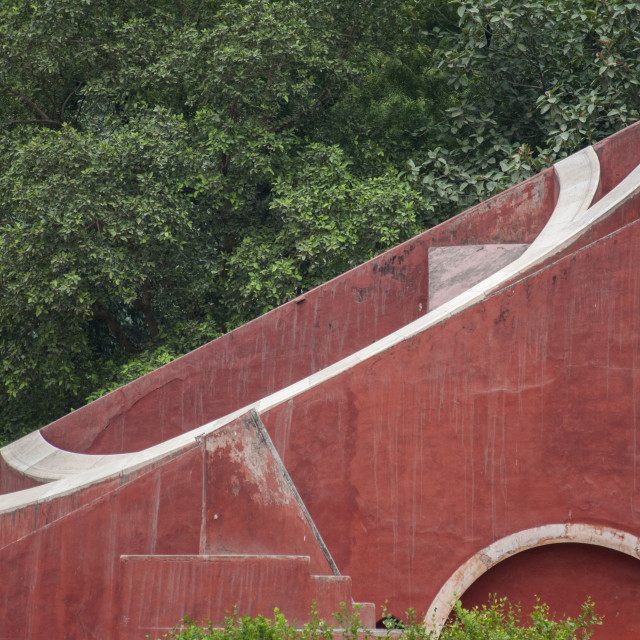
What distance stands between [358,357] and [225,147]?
15.3 feet

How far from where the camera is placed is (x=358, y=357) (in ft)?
14.9

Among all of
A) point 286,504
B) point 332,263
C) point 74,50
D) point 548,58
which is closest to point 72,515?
point 286,504

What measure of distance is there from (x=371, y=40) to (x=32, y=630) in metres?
8.23

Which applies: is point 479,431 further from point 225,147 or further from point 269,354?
point 225,147

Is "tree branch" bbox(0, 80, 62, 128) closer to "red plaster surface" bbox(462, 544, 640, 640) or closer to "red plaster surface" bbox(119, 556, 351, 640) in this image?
"red plaster surface" bbox(119, 556, 351, 640)

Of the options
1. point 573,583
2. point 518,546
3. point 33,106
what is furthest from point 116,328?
point 573,583

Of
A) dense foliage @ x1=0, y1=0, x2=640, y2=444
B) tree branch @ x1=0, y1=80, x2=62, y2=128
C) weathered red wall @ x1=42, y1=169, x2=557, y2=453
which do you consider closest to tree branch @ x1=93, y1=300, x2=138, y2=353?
dense foliage @ x1=0, y1=0, x2=640, y2=444

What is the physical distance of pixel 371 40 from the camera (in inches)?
404

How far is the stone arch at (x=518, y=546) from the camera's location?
4.15 meters

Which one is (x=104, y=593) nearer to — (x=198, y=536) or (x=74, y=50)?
(x=198, y=536)

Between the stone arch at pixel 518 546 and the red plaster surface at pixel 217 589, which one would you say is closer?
the red plaster surface at pixel 217 589

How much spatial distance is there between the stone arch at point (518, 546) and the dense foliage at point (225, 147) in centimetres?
445

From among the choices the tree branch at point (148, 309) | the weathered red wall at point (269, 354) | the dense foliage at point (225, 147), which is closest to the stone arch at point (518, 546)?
the weathered red wall at point (269, 354)

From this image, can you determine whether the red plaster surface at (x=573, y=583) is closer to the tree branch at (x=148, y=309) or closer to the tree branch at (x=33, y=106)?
the tree branch at (x=148, y=309)
